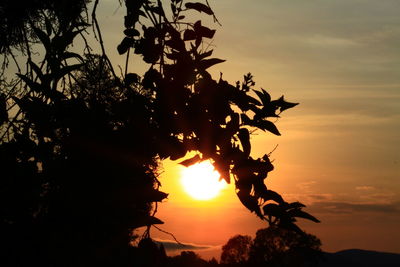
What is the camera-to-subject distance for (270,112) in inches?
186

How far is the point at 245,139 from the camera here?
4.60m

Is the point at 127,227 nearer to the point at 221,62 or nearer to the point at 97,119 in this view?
the point at 97,119

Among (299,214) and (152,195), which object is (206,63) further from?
(152,195)

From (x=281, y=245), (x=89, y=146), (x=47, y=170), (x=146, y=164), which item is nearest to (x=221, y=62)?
(x=146, y=164)

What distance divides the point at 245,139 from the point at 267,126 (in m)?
0.25

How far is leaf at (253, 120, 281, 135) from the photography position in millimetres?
4680

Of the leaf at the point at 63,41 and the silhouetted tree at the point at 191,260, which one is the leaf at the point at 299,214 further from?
the leaf at the point at 63,41

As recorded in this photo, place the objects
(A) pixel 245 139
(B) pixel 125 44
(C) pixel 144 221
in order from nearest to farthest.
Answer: (C) pixel 144 221
(A) pixel 245 139
(B) pixel 125 44

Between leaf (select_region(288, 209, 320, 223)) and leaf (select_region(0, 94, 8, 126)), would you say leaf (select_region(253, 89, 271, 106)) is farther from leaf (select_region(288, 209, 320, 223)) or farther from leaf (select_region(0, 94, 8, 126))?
leaf (select_region(0, 94, 8, 126))

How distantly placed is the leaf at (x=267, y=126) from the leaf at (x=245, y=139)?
0.48 ft

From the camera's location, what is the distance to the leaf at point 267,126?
4.68m

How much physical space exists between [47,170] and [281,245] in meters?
48.2

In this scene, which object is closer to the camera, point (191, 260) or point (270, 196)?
point (191, 260)

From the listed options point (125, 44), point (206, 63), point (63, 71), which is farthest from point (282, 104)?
point (63, 71)
